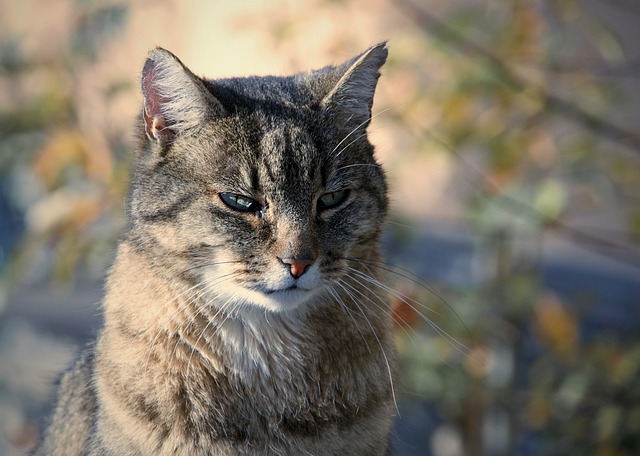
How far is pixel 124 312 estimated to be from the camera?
171 cm

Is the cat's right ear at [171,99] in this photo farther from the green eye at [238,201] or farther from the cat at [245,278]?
the green eye at [238,201]

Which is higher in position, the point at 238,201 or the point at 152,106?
the point at 152,106

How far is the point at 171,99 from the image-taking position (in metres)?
1.61

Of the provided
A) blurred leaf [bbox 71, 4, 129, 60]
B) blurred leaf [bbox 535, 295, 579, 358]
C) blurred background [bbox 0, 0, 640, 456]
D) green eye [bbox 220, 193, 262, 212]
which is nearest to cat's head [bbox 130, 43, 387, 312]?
green eye [bbox 220, 193, 262, 212]

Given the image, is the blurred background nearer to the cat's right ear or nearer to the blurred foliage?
the blurred foliage

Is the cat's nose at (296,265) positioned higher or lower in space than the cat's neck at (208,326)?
higher

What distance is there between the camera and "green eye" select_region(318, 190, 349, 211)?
5.47ft

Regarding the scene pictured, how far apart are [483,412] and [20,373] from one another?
1928 millimetres

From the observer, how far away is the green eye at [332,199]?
5.47 ft

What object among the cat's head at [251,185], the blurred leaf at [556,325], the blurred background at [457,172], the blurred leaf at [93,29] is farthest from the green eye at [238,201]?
the blurred leaf at [556,325]

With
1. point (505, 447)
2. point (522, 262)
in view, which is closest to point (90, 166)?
point (522, 262)

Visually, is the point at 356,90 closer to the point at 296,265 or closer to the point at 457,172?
the point at 296,265

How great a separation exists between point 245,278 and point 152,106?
1.27ft

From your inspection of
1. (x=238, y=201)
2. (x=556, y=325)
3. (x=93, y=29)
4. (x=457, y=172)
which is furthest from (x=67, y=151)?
(x=556, y=325)
